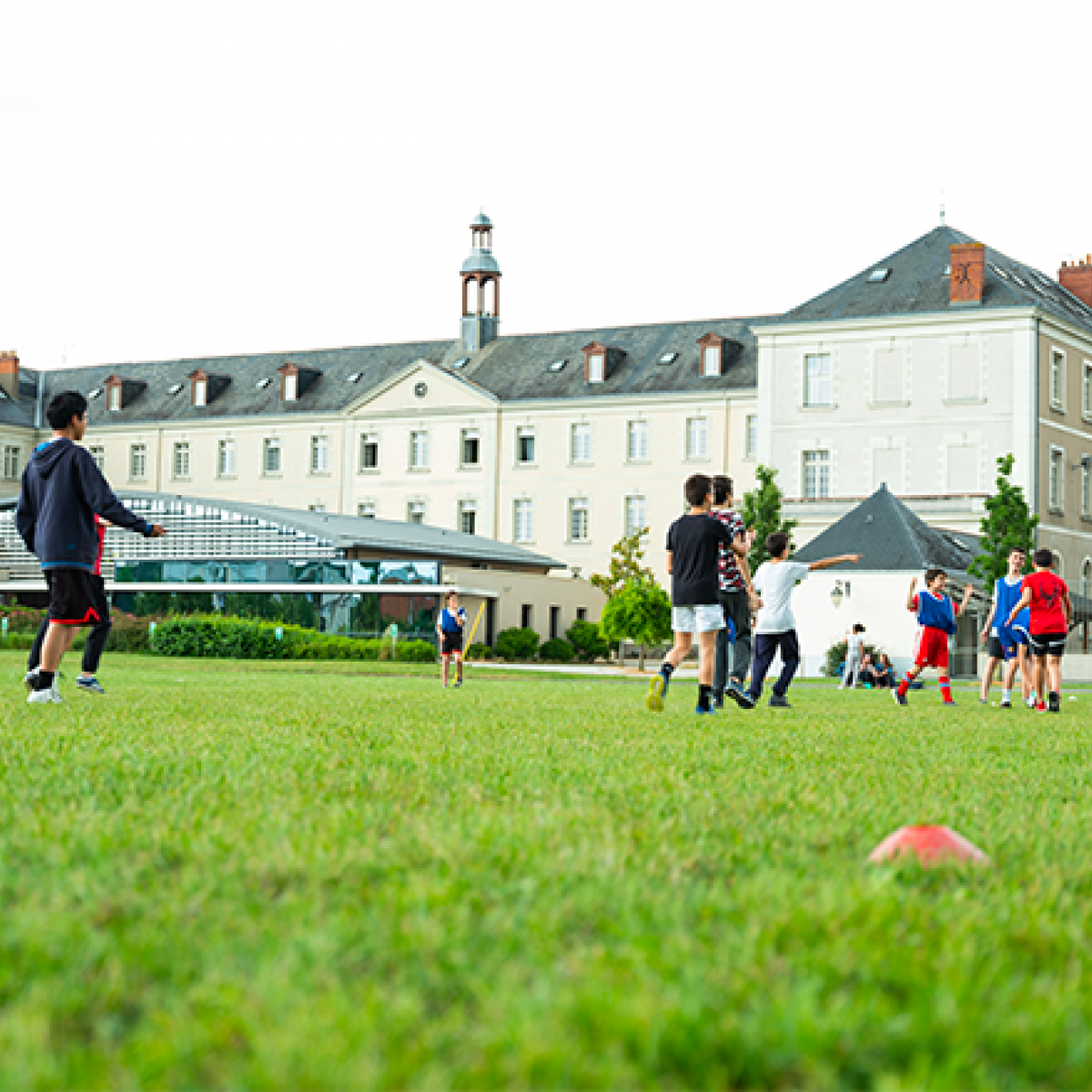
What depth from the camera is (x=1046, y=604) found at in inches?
663

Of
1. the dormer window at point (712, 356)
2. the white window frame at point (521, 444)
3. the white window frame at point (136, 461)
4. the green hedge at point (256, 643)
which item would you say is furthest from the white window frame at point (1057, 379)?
the white window frame at point (136, 461)

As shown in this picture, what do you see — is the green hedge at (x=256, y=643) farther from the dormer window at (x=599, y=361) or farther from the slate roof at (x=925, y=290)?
the dormer window at (x=599, y=361)

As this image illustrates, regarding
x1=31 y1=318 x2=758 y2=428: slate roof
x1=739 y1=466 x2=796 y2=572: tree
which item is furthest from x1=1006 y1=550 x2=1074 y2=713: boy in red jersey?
x1=31 y1=318 x2=758 y2=428: slate roof

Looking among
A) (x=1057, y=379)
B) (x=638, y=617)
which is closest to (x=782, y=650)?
(x=638, y=617)

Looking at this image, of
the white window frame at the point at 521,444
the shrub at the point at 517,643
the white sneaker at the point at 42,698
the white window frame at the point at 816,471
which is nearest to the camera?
the white sneaker at the point at 42,698

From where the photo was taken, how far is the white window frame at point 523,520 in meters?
71.4

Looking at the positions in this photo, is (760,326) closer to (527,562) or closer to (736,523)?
(527,562)

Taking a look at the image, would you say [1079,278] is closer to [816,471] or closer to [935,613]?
[816,471]

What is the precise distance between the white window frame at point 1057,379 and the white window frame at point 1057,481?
1.70m

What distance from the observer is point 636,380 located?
69.8 meters

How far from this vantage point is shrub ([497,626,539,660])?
181 ft

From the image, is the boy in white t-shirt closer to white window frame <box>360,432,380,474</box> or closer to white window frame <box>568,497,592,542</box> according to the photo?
white window frame <box>568,497,592,542</box>

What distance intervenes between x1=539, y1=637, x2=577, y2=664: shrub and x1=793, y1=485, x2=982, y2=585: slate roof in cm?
1074

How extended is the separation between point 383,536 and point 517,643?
620cm
